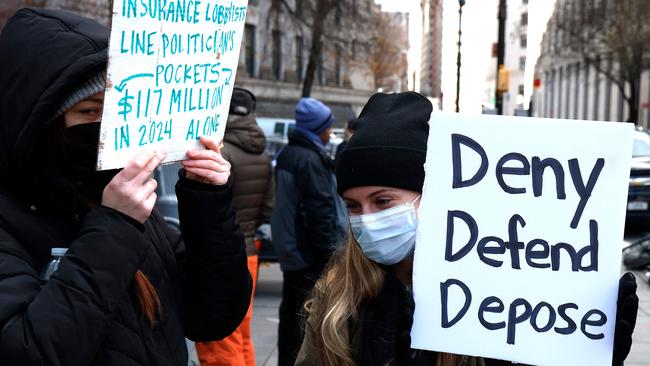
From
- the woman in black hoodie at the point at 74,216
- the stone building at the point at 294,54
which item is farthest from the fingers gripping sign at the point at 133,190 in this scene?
the stone building at the point at 294,54

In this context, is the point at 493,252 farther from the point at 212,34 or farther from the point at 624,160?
the point at 212,34

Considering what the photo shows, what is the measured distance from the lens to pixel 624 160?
2055mm

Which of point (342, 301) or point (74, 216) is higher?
point (74, 216)

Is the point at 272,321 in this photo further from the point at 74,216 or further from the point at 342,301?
the point at 74,216

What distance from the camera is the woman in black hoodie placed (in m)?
1.84

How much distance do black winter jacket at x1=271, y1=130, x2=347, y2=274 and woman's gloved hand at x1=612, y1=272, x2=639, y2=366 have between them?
347 centimetres

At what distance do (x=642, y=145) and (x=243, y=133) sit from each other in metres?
11.0

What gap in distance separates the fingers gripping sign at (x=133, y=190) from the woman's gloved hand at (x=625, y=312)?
113 cm

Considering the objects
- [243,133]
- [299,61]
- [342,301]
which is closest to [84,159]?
[342,301]

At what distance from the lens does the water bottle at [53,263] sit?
197cm

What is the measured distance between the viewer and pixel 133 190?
1972 millimetres

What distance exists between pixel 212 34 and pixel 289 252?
348 centimetres

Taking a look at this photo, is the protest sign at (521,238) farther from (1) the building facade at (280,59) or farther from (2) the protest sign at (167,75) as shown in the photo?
(1) the building facade at (280,59)

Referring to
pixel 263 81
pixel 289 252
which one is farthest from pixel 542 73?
pixel 289 252
